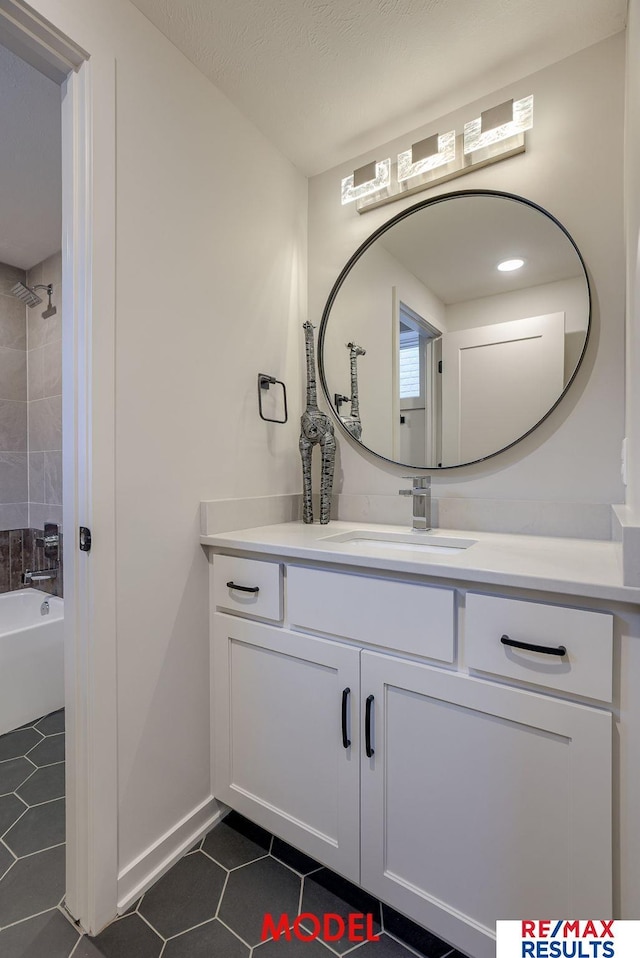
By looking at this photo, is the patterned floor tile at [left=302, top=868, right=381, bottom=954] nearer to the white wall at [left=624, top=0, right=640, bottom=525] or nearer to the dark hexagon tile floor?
the dark hexagon tile floor

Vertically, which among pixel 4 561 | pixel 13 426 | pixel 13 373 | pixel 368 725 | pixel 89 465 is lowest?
pixel 368 725

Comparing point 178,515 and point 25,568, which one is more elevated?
point 178,515

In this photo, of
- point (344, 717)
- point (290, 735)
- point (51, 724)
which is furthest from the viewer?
point (51, 724)

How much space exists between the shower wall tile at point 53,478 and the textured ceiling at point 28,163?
3.80 feet

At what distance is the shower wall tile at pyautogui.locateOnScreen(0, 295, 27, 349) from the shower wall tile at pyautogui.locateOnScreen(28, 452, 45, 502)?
67 cm

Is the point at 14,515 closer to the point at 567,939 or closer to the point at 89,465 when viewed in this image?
the point at 89,465

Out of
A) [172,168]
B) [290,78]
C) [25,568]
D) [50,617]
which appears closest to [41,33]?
[172,168]

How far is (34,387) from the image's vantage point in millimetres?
2564

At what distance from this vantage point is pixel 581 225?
1288 mm

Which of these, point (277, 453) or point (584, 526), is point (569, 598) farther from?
point (277, 453)

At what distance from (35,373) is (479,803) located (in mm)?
2949

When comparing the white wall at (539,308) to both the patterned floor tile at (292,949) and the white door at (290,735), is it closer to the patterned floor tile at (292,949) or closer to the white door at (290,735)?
the white door at (290,735)

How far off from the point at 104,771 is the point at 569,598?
1153mm

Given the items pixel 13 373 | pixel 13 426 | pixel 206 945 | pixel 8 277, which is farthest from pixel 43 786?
pixel 8 277
